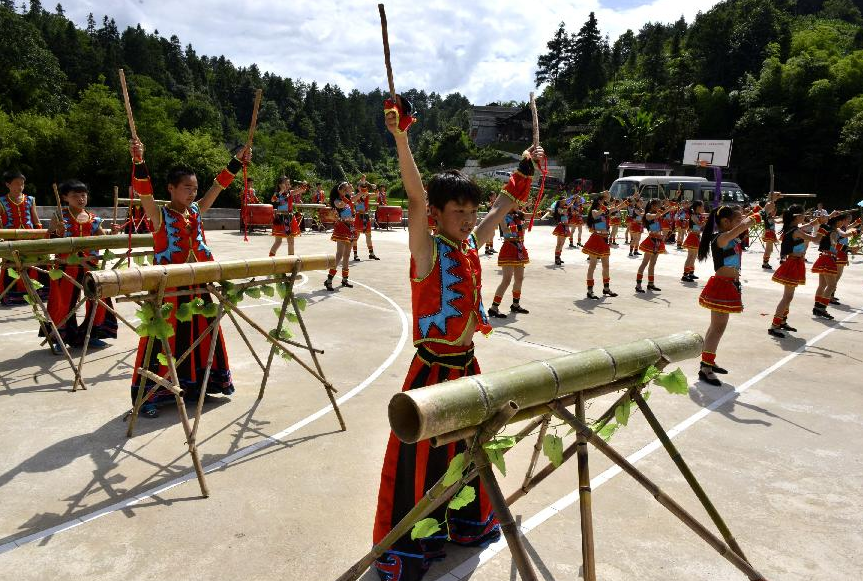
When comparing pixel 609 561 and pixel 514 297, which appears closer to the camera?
pixel 609 561

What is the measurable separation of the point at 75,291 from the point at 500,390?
278 inches

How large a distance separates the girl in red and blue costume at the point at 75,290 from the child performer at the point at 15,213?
7.89ft

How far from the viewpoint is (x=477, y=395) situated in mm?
2092

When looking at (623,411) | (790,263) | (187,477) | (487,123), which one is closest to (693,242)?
(790,263)

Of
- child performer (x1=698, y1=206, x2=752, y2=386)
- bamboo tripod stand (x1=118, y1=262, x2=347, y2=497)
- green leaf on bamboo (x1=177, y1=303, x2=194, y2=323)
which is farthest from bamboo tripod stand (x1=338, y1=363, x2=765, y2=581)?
child performer (x1=698, y1=206, x2=752, y2=386)

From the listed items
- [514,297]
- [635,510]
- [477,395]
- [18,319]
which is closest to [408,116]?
[477,395]

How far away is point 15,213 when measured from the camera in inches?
365

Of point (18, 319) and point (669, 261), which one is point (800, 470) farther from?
point (669, 261)

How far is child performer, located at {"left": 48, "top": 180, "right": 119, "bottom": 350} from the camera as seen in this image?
705 centimetres

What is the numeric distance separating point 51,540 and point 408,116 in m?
3.08

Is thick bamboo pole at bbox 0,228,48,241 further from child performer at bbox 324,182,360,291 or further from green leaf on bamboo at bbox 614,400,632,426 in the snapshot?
green leaf on bamboo at bbox 614,400,632,426

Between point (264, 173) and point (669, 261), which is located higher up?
point (264, 173)

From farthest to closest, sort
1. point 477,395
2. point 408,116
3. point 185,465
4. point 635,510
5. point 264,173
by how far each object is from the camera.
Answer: point 264,173
point 185,465
point 635,510
point 408,116
point 477,395

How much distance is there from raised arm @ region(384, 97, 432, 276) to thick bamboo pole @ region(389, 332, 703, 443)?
3.02ft
